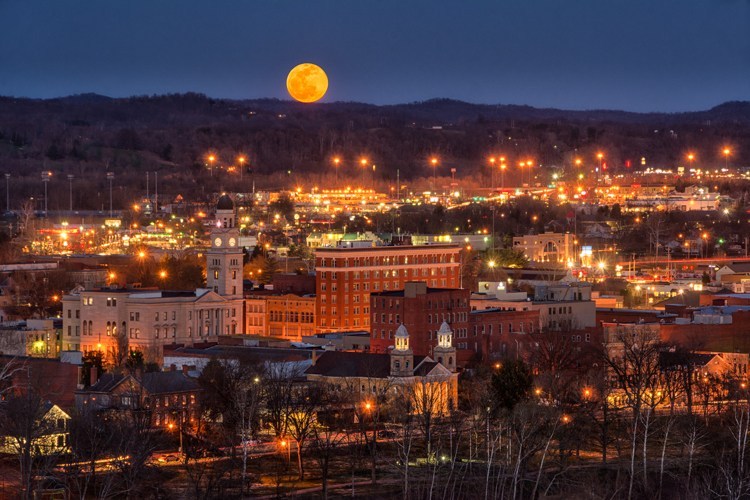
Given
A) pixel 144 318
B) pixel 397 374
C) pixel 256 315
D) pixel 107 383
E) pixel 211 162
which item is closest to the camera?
pixel 107 383

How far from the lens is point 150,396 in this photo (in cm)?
5500

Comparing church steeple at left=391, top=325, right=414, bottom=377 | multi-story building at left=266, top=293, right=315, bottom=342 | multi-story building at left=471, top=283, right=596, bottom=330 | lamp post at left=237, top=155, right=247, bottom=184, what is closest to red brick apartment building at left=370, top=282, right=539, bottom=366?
multi-story building at left=471, top=283, right=596, bottom=330

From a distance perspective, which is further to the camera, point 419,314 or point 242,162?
point 242,162

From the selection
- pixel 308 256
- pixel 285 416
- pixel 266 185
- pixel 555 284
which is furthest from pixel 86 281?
pixel 266 185

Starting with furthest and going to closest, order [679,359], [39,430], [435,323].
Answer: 1. [435,323]
2. [679,359]
3. [39,430]

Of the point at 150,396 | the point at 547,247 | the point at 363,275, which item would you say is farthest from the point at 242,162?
the point at 150,396

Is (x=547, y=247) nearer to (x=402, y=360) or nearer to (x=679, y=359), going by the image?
→ (x=679, y=359)

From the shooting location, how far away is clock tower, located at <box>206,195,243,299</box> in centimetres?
7731

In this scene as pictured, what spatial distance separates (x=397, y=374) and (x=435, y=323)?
9438 mm

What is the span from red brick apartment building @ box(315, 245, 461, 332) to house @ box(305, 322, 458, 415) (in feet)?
51.5

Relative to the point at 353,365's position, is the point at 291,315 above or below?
above

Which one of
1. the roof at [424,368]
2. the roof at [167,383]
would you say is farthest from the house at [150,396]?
the roof at [424,368]

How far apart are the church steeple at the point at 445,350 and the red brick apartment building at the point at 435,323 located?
4.20 meters

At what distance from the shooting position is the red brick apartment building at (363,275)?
77.3m
